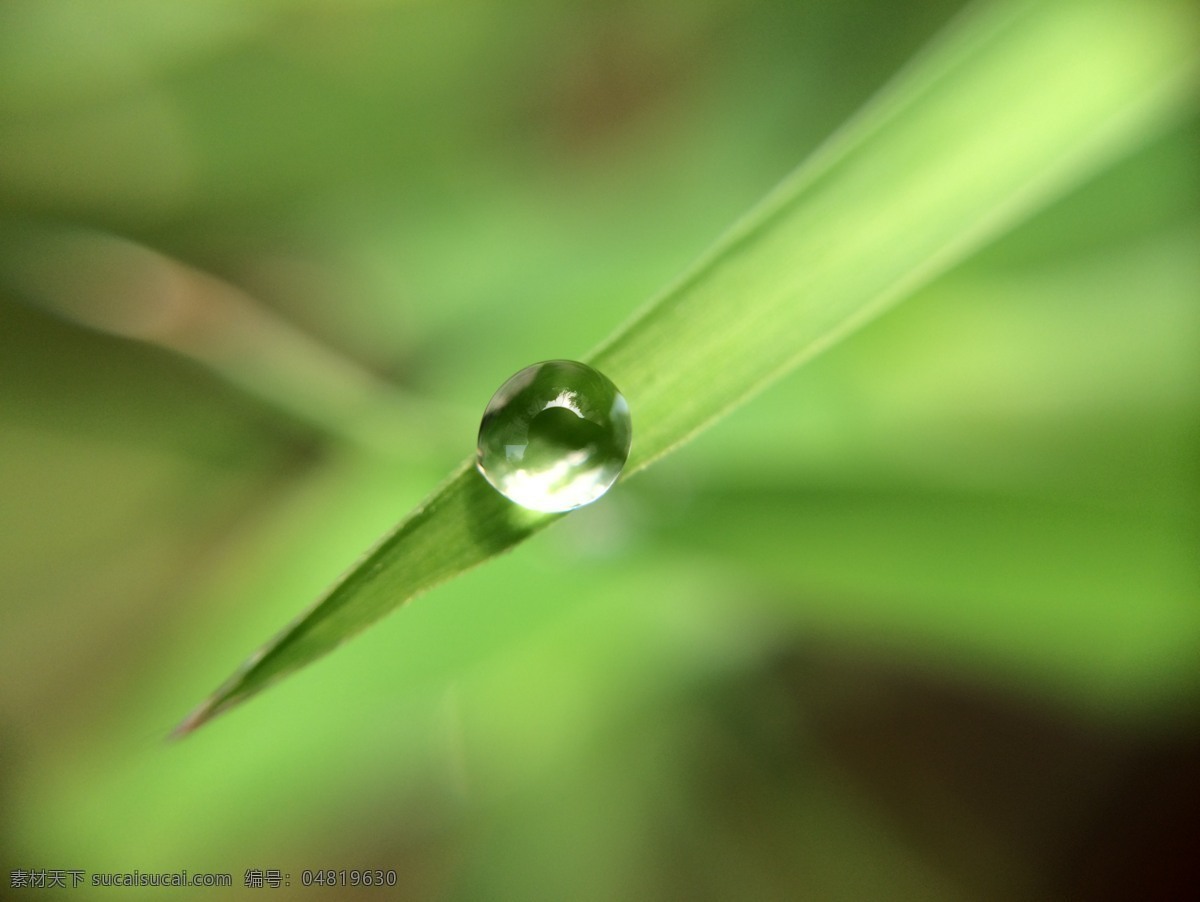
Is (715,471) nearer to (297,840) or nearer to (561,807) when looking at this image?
(561,807)

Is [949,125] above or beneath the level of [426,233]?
beneath

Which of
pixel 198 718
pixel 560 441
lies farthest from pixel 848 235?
pixel 198 718

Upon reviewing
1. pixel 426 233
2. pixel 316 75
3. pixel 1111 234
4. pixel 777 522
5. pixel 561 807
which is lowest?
pixel 561 807

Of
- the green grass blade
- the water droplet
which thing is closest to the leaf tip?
the green grass blade

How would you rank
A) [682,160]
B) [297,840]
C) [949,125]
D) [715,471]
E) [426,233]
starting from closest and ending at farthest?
[949,125] → [715,471] → [297,840] → [426,233] → [682,160]

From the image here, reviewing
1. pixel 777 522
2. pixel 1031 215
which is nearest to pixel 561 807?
pixel 777 522

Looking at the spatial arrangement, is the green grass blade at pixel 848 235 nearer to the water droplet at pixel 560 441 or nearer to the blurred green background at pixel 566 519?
the water droplet at pixel 560 441

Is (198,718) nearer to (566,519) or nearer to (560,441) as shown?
(560,441)
